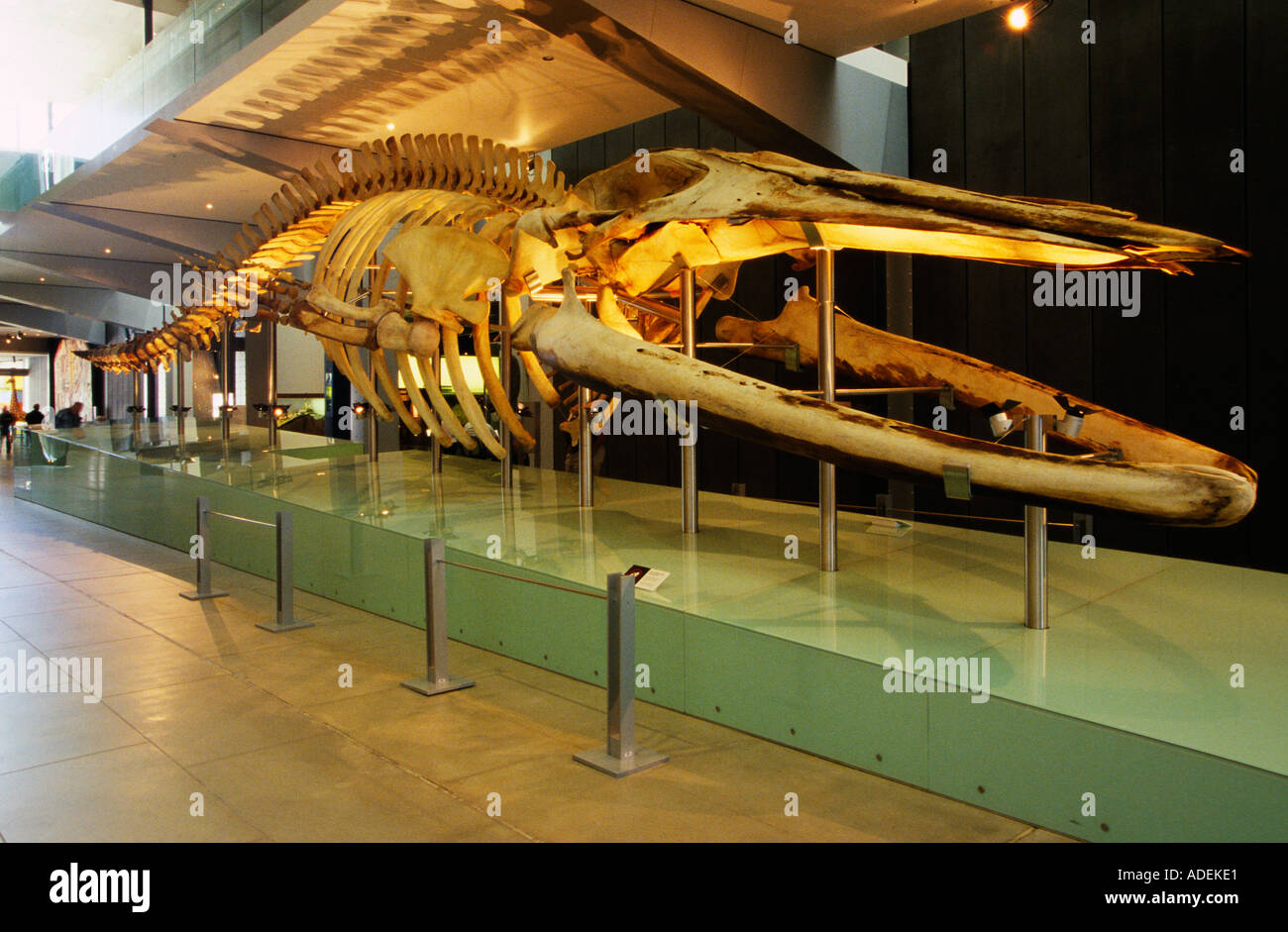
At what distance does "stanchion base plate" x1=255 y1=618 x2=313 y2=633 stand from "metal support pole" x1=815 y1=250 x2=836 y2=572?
361 centimetres

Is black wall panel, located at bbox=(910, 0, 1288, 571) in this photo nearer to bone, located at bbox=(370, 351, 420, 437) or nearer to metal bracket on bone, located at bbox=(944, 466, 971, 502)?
metal bracket on bone, located at bbox=(944, 466, 971, 502)

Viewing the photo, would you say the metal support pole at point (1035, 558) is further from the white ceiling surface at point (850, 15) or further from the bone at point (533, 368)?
the white ceiling surface at point (850, 15)

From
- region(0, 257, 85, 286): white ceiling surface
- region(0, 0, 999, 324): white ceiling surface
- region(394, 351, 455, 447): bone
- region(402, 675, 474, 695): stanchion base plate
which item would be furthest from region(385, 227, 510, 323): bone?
region(0, 257, 85, 286): white ceiling surface

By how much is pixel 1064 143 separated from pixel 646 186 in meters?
4.09

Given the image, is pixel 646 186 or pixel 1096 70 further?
pixel 1096 70

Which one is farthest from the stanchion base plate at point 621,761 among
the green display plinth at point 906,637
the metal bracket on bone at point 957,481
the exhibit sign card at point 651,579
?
the metal bracket on bone at point 957,481

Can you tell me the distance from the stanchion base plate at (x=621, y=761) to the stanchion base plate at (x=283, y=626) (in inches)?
125

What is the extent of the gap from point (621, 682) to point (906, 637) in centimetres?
124

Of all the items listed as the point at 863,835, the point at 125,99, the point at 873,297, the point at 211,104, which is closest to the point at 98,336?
the point at 125,99

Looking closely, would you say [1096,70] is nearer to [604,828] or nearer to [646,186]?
[646,186]

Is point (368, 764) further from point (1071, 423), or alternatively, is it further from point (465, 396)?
point (1071, 423)

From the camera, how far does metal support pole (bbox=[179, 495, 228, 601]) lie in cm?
775

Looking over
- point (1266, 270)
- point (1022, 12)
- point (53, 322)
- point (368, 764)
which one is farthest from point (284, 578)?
point (53, 322)

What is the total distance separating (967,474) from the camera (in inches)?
126
